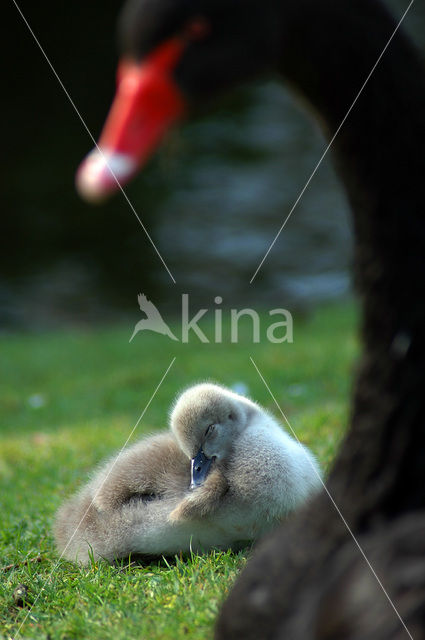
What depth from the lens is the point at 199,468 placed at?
3.07 m

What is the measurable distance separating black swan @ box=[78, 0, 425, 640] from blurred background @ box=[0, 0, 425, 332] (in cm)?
942

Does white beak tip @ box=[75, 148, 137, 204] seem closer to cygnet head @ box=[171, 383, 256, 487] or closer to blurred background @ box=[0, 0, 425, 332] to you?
cygnet head @ box=[171, 383, 256, 487]

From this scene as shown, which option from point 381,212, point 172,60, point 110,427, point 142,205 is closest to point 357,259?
point 381,212

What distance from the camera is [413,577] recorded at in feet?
5.57

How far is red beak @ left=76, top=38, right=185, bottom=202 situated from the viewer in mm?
1549

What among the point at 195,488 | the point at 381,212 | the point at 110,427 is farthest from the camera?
the point at 110,427

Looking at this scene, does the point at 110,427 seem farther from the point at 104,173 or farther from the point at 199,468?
the point at 104,173

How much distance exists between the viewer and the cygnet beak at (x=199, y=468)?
302cm

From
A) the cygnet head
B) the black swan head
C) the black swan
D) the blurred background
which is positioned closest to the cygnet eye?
the cygnet head

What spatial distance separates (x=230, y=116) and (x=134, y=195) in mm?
2872

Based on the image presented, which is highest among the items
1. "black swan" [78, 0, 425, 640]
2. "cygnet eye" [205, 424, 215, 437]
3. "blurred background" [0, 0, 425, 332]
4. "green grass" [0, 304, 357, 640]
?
"black swan" [78, 0, 425, 640]

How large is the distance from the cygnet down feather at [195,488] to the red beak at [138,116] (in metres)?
1.63

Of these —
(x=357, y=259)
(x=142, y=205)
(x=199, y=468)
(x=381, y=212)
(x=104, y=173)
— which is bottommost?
(x=142, y=205)

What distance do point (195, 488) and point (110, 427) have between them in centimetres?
270
